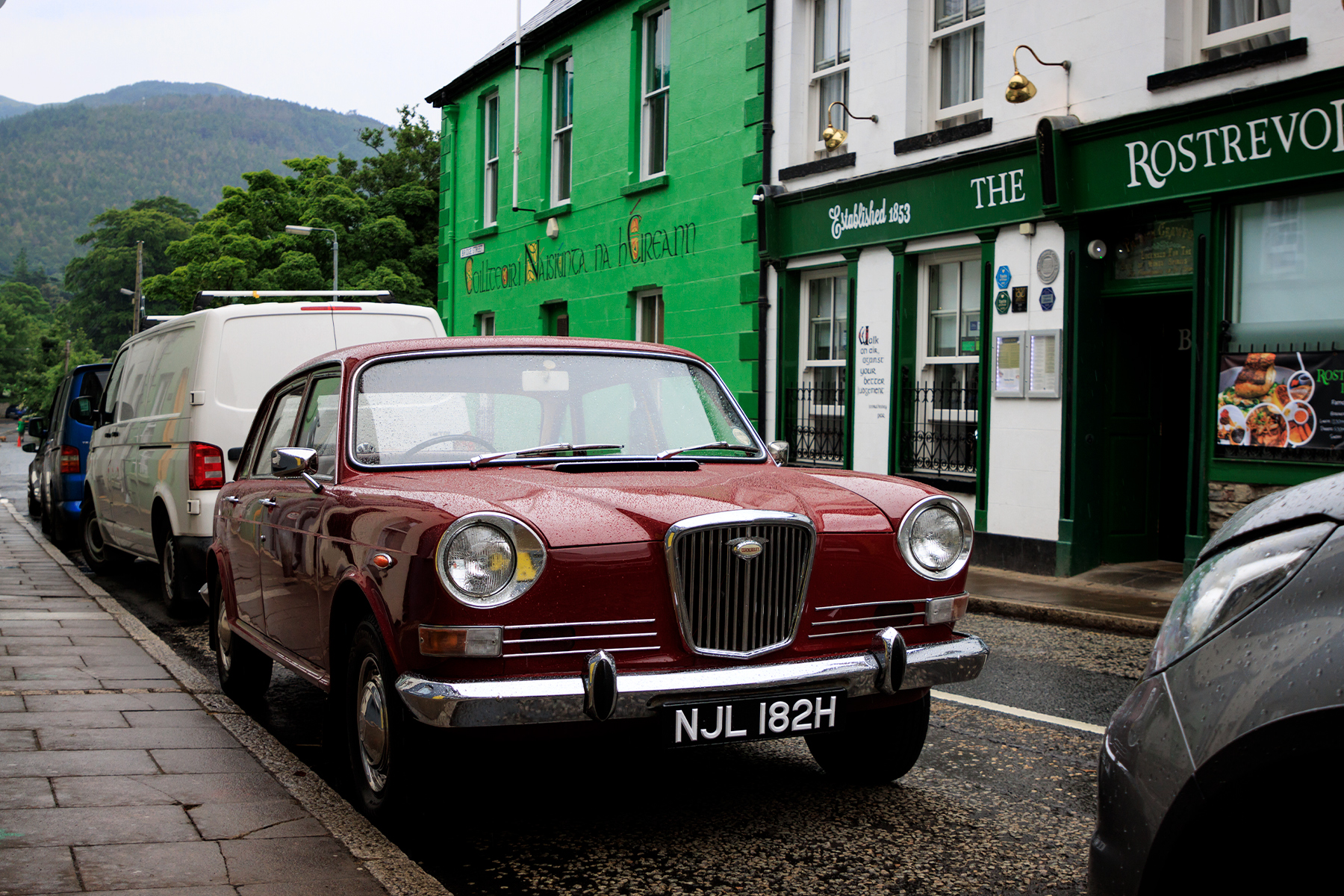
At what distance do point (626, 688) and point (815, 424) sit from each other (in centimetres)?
1208

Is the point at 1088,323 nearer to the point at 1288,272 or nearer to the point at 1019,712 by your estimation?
the point at 1288,272

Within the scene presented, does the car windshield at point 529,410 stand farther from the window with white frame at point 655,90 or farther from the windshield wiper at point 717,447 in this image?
the window with white frame at point 655,90

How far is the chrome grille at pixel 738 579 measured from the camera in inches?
163

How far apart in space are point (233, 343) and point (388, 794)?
5728 mm

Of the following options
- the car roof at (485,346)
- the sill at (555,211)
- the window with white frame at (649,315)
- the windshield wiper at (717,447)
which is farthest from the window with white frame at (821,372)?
the windshield wiper at (717,447)

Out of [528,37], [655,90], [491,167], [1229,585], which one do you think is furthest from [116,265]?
[1229,585]

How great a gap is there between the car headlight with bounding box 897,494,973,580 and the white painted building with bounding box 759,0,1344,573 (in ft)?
21.7

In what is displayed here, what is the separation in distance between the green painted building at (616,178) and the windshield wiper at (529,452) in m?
11.4

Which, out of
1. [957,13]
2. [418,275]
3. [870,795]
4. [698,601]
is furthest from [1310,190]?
[418,275]

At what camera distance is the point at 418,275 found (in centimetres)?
4709

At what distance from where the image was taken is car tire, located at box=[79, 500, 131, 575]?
42.0 ft

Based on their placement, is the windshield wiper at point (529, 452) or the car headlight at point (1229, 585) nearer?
the car headlight at point (1229, 585)

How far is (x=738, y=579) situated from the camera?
420 centimetres

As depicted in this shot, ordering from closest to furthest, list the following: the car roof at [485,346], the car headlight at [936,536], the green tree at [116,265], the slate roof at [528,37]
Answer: the car headlight at [936,536], the car roof at [485,346], the slate roof at [528,37], the green tree at [116,265]
